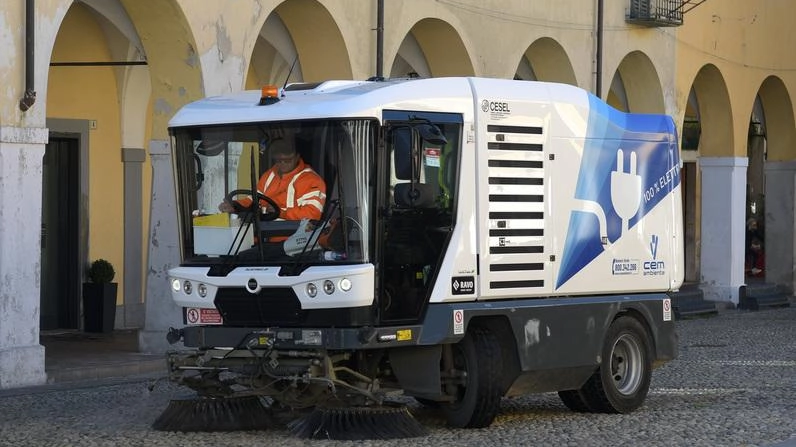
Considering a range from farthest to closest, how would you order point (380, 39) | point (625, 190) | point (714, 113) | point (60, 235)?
1. point (714, 113)
2. point (60, 235)
3. point (380, 39)
4. point (625, 190)

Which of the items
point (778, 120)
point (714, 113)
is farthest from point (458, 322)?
point (778, 120)

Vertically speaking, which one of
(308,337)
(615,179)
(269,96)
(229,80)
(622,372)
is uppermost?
(229,80)

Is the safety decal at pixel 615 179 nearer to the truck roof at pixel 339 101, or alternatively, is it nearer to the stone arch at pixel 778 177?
the truck roof at pixel 339 101

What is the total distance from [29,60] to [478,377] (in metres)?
6.11

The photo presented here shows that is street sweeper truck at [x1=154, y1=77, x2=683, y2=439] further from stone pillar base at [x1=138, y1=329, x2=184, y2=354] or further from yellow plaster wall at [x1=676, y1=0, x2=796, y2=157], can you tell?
yellow plaster wall at [x1=676, y1=0, x2=796, y2=157]

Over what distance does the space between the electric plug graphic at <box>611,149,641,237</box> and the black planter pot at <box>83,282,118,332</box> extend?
1028 cm

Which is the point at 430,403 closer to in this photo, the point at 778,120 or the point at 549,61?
the point at 549,61

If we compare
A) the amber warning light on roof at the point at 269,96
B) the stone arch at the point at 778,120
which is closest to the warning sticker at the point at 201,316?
the amber warning light on roof at the point at 269,96

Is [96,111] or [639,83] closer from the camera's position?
[96,111]

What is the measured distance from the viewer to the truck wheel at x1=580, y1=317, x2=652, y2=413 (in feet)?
44.8

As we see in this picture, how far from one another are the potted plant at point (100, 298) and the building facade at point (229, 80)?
23 centimetres

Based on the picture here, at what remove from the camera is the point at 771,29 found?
3488 centimetres

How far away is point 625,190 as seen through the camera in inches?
545

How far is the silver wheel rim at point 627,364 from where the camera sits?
13.9 meters
